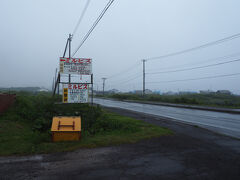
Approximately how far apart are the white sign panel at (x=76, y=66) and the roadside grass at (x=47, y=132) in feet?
6.90

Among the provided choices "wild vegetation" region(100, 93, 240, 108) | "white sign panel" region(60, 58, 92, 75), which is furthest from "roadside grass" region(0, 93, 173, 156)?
"wild vegetation" region(100, 93, 240, 108)

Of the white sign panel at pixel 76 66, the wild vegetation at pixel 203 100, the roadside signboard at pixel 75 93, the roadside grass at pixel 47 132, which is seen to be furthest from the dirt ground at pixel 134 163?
the wild vegetation at pixel 203 100

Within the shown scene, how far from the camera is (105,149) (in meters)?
5.57

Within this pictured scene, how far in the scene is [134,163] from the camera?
14.7 feet

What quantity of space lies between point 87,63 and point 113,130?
4084 mm

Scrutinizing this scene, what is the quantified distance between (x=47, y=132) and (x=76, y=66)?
3954 mm

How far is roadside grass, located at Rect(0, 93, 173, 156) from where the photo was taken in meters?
5.52

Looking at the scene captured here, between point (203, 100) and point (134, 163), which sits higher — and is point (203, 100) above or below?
above

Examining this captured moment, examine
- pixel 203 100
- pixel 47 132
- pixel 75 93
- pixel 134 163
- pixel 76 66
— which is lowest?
pixel 134 163

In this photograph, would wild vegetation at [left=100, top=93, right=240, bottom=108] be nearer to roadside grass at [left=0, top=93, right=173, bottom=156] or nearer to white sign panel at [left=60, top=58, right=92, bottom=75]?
roadside grass at [left=0, top=93, right=173, bottom=156]

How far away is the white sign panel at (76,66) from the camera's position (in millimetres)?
9723

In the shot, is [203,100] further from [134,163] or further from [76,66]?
[134,163]

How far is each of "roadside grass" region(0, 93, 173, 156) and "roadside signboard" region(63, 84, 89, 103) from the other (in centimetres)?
81

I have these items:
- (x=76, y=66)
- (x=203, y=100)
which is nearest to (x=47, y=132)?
(x=76, y=66)
